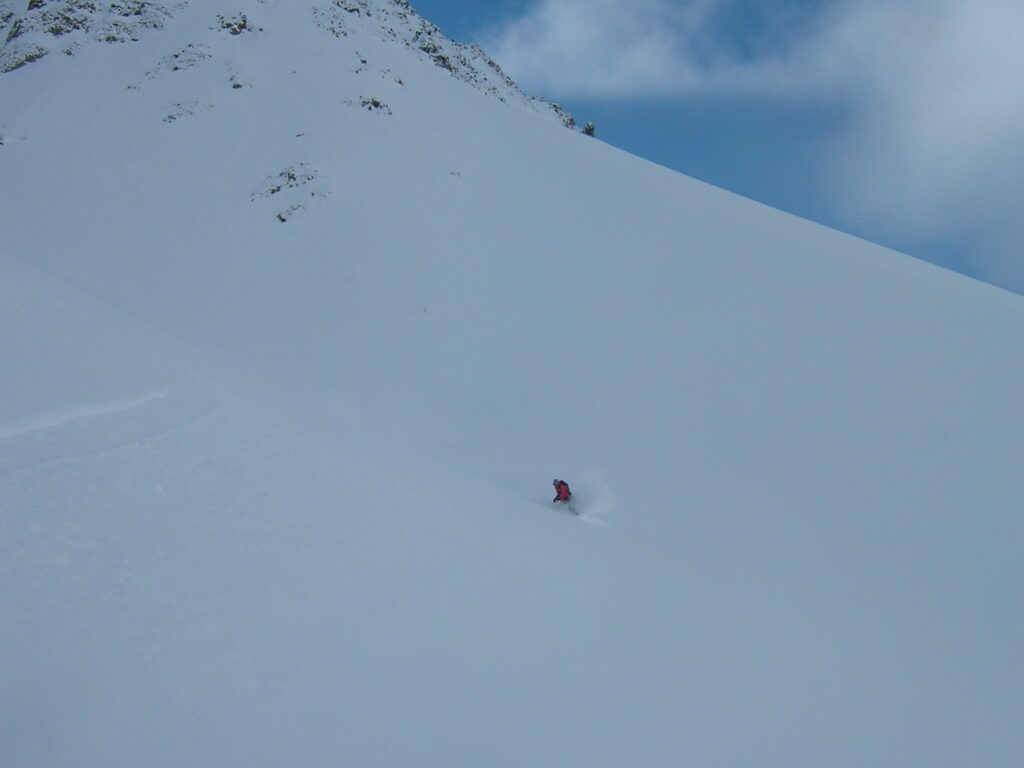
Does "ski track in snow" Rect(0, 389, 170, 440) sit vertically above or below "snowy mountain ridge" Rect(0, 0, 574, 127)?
below

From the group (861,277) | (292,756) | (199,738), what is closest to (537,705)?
(292,756)

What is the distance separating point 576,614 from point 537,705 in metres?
1.31

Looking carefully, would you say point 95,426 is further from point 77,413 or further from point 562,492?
point 562,492

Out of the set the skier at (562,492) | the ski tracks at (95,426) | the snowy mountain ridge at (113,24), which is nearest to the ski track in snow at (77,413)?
the ski tracks at (95,426)

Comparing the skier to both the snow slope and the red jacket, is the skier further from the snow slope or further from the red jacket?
the snow slope

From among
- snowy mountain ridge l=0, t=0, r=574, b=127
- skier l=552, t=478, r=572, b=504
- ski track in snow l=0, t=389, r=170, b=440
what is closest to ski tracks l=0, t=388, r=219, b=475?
ski track in snow l=0, t=389, r=170, b=440

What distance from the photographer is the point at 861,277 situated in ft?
46.9

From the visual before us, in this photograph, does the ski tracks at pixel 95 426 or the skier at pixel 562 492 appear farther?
the skier at pixel 562 492

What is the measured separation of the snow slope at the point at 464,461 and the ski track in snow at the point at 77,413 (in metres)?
0.03

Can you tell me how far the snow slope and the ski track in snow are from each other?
0.11 feet

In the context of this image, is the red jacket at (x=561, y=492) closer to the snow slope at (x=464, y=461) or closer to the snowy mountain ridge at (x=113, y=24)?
the snow slope at (x=464, y=461)

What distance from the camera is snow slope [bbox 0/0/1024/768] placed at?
400 cm

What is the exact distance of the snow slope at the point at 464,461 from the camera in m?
4.00

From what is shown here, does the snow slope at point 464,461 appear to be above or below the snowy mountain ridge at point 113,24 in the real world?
below
